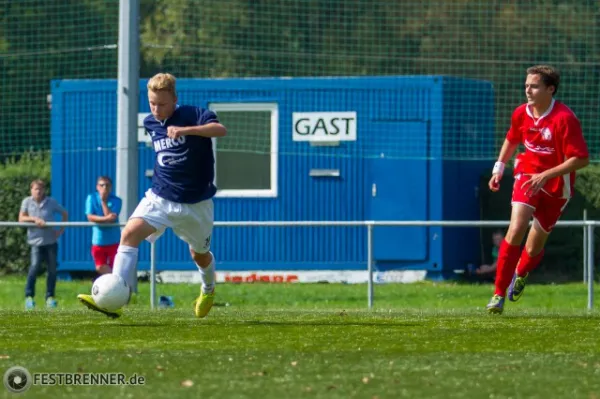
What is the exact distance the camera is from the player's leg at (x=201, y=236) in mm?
10336

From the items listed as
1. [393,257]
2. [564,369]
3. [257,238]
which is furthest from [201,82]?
[564,369]

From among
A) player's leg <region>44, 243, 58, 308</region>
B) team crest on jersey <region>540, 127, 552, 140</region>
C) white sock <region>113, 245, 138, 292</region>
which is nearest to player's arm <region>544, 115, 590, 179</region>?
team crest on jersey <region>540, 127, 552, 140</region>

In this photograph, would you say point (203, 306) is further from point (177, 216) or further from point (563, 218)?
point (563, 218)

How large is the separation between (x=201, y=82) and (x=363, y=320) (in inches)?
470

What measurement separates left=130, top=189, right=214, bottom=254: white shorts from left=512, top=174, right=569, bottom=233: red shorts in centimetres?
227

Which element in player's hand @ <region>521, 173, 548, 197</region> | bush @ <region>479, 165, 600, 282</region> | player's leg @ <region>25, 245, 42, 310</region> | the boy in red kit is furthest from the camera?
bush @ <region>479, 165, 600, 282</region>

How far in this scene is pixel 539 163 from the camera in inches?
→ 426

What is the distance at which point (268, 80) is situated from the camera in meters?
21.7

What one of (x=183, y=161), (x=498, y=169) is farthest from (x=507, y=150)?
(x=183, y=161)

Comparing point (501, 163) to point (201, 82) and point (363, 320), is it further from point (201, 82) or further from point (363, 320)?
point (201, 82)

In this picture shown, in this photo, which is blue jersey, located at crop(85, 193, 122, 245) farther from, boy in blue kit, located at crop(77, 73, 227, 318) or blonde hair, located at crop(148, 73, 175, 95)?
blonde hair, located at crop(148, 73, 175, 95)

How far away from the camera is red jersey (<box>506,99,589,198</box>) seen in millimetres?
10664

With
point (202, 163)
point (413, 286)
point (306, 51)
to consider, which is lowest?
point (413, 286)

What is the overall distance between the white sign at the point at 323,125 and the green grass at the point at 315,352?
9.94m
